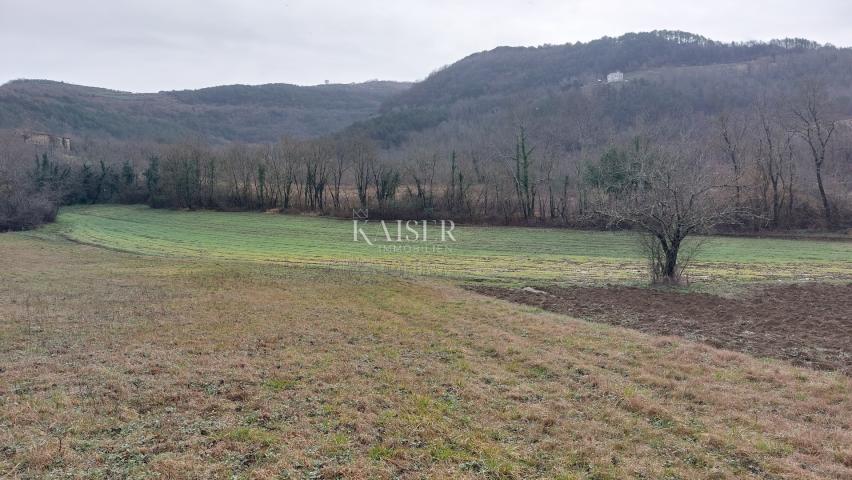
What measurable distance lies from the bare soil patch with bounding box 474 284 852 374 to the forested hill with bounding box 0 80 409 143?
115323mm

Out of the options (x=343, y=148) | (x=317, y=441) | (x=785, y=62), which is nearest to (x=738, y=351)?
(x=317, y=441)

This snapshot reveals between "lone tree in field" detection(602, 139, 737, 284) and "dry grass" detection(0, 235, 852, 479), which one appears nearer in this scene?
"dry grass" detection(0, 235, 852, 479)

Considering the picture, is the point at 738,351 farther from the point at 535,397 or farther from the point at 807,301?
the point at 807,301

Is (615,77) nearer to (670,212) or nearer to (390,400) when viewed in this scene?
(670,212)

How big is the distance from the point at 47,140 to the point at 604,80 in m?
124

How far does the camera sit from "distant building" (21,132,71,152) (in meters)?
104

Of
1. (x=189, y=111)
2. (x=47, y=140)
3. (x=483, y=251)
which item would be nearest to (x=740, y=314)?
(x=483, y=251)

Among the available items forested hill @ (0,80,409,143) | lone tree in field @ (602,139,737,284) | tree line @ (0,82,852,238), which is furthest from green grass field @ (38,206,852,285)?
forested hill @ (0,80,409,143)

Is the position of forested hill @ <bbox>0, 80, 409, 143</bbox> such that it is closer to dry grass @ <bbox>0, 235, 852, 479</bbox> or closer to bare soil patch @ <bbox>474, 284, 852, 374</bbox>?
bare soil patch @ <bbox>474, 284, 852, 374</bbox>

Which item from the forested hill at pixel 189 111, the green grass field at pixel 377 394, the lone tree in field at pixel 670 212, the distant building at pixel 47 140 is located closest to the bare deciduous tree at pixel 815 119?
the lone tree in field at pixel 670 212

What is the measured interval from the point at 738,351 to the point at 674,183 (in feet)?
30.2

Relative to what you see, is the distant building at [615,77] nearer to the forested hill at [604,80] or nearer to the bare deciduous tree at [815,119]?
the forested hill at [604,80]

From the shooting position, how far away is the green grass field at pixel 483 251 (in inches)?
883

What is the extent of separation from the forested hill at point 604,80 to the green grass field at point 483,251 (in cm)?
4105
